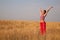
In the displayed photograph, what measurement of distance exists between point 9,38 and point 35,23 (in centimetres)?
67

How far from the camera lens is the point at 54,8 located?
4473 mm

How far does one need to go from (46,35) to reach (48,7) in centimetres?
45

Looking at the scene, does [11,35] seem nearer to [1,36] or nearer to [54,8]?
[1,36]

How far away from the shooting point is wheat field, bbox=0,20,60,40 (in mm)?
4372

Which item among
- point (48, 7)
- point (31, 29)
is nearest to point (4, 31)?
point (31, 29)

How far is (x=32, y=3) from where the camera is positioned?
447 cm

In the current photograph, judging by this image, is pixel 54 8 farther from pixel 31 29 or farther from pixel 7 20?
pixel 7 20

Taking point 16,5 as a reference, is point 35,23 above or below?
below

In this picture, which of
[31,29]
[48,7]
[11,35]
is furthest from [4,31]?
[48,7]

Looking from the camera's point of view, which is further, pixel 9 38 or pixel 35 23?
pixel 35 23

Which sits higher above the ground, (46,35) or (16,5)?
(16,5)

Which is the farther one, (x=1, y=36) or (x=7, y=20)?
(x=7, y=20)

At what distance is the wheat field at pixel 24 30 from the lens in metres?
4.37

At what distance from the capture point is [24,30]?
4.59 m
